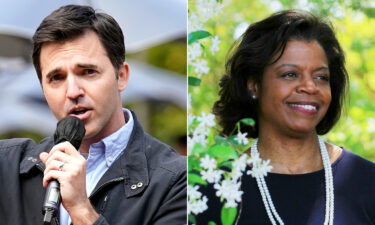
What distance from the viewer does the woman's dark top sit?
254cm

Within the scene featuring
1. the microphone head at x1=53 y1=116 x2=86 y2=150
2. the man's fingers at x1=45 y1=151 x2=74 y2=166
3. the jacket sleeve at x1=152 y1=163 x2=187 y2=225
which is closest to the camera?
the man's fingers at x1=45 y1=151 x2=74 y2=166

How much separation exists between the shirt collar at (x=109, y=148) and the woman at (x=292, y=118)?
14.4 inches

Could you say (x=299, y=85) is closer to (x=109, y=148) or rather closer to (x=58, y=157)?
(x=109, y=148)


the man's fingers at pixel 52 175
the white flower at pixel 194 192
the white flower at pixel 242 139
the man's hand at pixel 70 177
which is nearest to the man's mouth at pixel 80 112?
the man's hand at pixel 70 177

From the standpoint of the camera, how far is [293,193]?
8.51 feet

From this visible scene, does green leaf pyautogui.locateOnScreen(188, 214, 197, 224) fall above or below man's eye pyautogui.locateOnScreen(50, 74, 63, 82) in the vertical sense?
below

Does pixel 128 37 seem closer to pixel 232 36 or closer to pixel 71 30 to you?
pixel 71 30

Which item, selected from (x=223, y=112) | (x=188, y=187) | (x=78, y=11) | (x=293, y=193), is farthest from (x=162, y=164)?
(x=78, y=11)

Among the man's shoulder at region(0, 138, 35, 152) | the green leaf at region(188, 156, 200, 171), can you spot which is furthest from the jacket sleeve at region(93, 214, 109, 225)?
the man's shoulder at region(0, 138, 35, 152)

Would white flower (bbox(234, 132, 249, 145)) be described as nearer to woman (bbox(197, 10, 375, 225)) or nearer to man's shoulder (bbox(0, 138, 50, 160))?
woman (bbox(197, 10, 375, 225))

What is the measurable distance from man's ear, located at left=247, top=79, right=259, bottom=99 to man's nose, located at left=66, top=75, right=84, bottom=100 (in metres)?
0.64

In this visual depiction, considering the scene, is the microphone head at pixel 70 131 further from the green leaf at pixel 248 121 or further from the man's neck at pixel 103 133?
the green leaf at pixel 248 121

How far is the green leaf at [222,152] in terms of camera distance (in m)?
2.60

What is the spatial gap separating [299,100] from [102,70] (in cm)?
76
